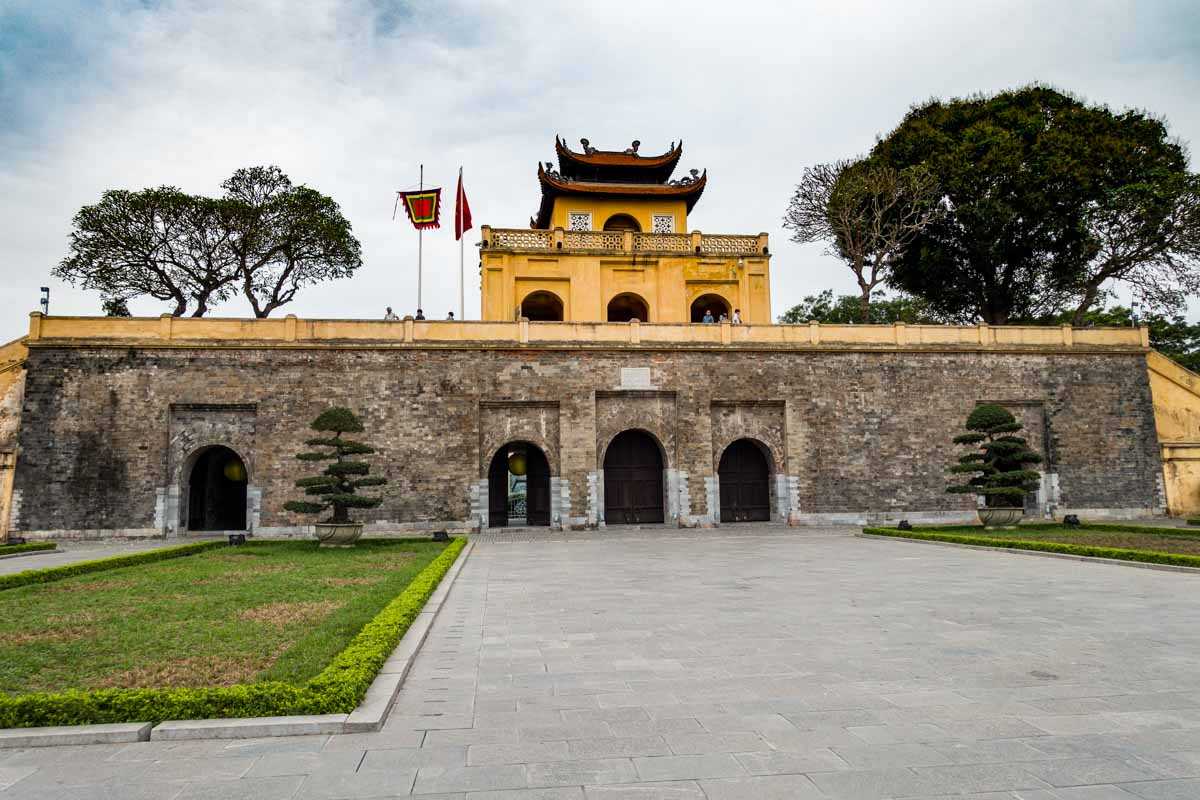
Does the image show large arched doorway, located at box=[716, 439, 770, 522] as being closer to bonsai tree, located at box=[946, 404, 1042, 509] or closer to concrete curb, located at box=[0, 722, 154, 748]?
bonsai tree, located at box=[946, 404, 1042, 509]

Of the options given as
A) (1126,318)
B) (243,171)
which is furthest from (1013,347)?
(243,171)

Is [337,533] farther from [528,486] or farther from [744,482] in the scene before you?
[744,482]

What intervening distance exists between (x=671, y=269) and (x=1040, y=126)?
1483 cm

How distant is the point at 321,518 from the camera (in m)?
21.3

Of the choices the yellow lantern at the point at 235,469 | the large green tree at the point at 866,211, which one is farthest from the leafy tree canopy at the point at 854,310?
the yellow lantern at the point at 235,469

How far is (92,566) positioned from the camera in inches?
496

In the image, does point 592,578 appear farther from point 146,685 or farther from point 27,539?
point 27,539

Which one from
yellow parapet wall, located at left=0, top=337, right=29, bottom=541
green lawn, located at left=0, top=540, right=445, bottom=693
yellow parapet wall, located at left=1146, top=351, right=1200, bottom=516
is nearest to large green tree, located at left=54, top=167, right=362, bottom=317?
yellow parapet wall, located at left=0, top=337, right=29, bottom=541

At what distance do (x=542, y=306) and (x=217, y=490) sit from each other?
1320 cm

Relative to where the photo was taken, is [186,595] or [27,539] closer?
[186,595]

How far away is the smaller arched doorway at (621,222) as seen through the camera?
2934 centimetres

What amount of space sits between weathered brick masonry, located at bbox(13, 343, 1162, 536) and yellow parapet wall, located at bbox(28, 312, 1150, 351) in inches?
12.1

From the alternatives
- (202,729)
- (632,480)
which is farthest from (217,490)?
(202,729)

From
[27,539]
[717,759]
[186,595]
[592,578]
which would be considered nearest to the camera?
[717,759]
